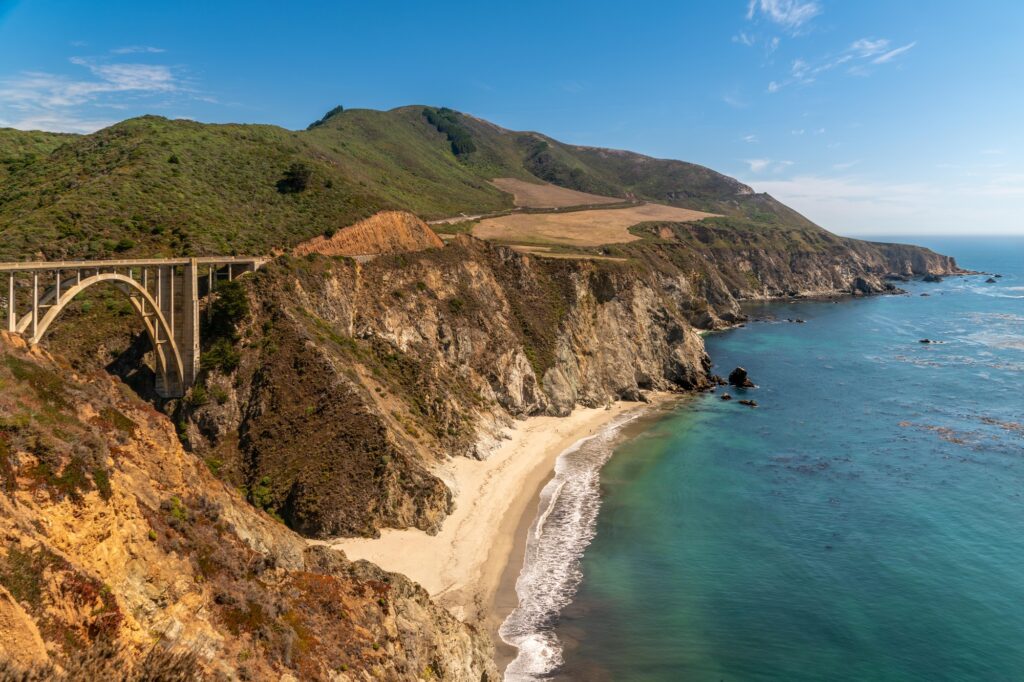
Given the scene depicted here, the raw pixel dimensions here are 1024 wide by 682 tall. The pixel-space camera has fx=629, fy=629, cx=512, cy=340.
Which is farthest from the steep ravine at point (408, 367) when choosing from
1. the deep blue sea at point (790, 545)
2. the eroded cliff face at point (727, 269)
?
the eroded cliff face at point (727, 269)

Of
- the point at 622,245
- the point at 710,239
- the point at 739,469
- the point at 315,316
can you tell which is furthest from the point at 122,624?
the point at 710,239

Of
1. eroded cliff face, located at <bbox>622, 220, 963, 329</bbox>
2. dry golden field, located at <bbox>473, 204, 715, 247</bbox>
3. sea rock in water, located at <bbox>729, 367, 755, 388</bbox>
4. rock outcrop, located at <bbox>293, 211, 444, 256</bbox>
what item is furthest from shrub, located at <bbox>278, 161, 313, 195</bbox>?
eroded cliff face, located at <bbox>622, 220, 963, 329</bbox>

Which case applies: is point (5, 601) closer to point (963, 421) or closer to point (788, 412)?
point (788, 412)

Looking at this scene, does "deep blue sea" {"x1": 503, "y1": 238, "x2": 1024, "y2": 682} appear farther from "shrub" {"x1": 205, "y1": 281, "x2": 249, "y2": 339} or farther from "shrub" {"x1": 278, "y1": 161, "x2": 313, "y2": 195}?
"shrub" {"x1": 278, "y1": 161, "x2": 313, "y2": 195}

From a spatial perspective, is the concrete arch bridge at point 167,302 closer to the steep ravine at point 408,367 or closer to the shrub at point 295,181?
the steep ravine at point 408,367

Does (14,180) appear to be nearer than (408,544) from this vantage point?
No

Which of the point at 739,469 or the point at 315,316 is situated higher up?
the point at 315,316
